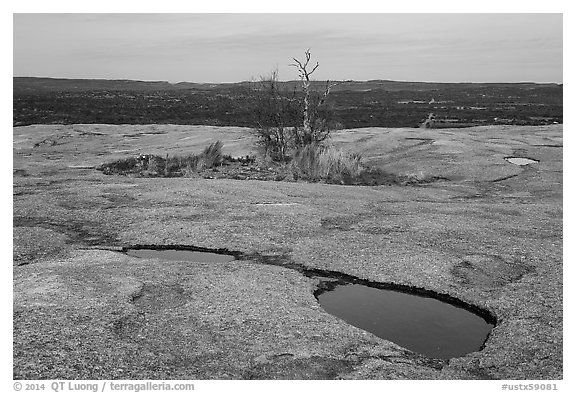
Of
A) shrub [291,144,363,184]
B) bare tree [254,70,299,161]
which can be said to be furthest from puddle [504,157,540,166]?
bare tree [254,70,299,161]

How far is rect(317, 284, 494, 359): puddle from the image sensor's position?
5867 millimetres

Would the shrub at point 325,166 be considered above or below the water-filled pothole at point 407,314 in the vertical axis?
above

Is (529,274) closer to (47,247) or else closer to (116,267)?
(116,267)

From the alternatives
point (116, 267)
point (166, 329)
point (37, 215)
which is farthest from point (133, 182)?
point (166, 329)

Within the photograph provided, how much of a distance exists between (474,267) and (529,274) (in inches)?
27.8

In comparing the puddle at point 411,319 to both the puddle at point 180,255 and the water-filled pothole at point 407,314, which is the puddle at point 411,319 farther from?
the puddle at point 180,255

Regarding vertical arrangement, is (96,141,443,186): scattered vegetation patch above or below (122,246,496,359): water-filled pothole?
above

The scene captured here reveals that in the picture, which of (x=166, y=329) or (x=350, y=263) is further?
(x=350, y=263)

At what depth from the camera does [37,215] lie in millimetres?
10664

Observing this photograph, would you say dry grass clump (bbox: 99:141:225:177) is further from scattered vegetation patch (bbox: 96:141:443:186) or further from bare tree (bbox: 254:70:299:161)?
bare tree (bbox: 254:70:299:161)

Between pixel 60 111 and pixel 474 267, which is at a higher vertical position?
pixel 60 111

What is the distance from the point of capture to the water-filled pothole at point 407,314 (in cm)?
591

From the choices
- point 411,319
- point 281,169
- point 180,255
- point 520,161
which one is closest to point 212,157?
point 281,169

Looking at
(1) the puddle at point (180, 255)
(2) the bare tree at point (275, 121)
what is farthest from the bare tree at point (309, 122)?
(1) the puddle at point (180, 255)
